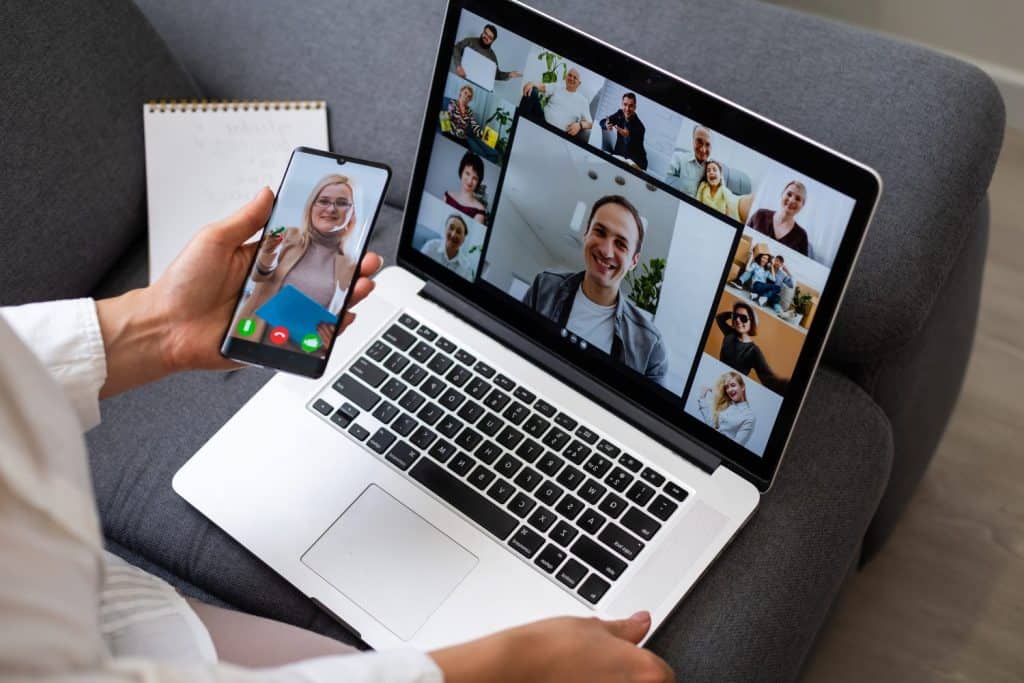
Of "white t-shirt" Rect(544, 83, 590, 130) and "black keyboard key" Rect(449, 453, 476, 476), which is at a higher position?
"white t-shirt" Rect(544, 83, 590, 130)

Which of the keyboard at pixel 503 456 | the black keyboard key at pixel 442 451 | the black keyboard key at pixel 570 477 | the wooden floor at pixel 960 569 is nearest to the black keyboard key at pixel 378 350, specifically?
the keyboard at pixel 503 456

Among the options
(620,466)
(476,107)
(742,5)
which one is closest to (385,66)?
(476,107)

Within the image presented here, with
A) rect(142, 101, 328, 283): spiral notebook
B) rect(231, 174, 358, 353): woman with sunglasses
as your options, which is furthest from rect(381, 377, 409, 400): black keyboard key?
rect(142, 101, 328, 283): spiral notebook

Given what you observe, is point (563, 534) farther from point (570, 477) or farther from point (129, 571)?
point (129, 571)

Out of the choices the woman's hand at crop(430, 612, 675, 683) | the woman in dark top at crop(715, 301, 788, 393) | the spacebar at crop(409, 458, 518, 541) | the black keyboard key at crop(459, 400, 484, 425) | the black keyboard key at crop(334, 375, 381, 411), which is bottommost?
the spacebar at crop(409, 458, 518, 541)

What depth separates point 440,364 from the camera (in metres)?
0.93

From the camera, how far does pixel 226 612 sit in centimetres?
82

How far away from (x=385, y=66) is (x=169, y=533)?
0.55m

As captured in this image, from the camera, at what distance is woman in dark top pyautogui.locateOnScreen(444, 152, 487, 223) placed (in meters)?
0.89

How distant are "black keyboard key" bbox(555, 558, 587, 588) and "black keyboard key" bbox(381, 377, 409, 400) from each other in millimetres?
229

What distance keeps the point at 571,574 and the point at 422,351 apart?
0.85 feet

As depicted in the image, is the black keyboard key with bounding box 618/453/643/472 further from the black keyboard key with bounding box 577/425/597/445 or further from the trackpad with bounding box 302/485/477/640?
the trackpad with bounding box 302/485/477/640

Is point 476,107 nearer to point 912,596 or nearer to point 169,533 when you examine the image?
point 169,533

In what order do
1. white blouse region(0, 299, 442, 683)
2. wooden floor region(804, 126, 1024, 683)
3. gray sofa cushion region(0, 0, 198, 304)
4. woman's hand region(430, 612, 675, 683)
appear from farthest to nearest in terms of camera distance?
wooden floor region(804, 126, 1024, 683)
gray sofa cushion region(0, 0, 198, 304)
woman's hand region(430, 612, 675, 683)
white blouse region(0, 299, 442, 683)
